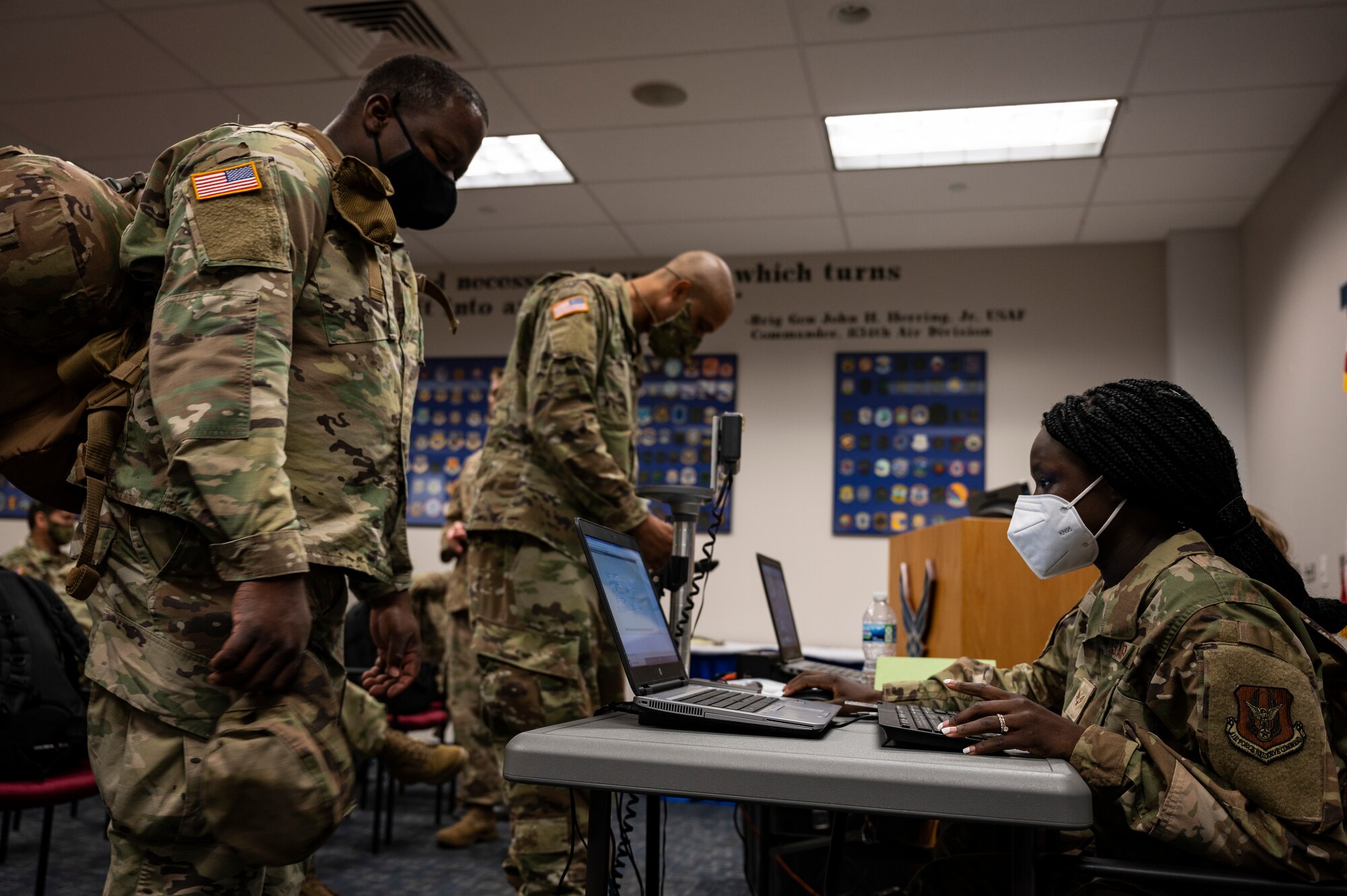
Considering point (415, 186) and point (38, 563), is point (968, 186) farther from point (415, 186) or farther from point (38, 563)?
point (38, 563)

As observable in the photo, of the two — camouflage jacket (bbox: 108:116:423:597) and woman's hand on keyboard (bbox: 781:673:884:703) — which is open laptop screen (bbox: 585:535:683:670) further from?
camouflage jacket (bbox: 108:116:423:597)

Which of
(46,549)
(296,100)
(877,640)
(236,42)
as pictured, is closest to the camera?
(877,640)

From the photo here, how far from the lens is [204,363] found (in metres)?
1.14

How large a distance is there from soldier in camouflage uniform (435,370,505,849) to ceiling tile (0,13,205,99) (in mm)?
1780

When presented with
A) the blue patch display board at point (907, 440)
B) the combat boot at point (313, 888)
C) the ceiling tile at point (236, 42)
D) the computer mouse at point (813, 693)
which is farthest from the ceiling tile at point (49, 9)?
the blue patch display board at point (907, 440)

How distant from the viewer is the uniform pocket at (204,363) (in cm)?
112

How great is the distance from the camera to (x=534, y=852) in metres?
1.96

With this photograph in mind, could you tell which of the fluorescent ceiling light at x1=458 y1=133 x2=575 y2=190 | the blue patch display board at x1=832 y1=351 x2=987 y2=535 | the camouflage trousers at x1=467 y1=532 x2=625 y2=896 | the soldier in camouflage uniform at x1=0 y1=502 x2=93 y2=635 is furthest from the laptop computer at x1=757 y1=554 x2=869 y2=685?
the soldier in camouflage uniform at x1=0 y1=502 x2=93 y2=635

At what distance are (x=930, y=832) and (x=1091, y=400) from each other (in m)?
1.25

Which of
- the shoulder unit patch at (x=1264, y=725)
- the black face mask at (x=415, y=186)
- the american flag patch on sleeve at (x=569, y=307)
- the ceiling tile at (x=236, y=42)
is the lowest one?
the shoulder unit patch at (x=1264, y=725)

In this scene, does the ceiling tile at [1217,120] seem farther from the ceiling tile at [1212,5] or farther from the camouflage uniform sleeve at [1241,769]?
the camouflage uniform sleeve at [1241,769]

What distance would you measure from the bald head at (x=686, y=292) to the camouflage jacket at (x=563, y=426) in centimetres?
21

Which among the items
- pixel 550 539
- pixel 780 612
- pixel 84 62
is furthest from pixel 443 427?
pixel 550 539

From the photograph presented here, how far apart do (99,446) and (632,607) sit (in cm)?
72
